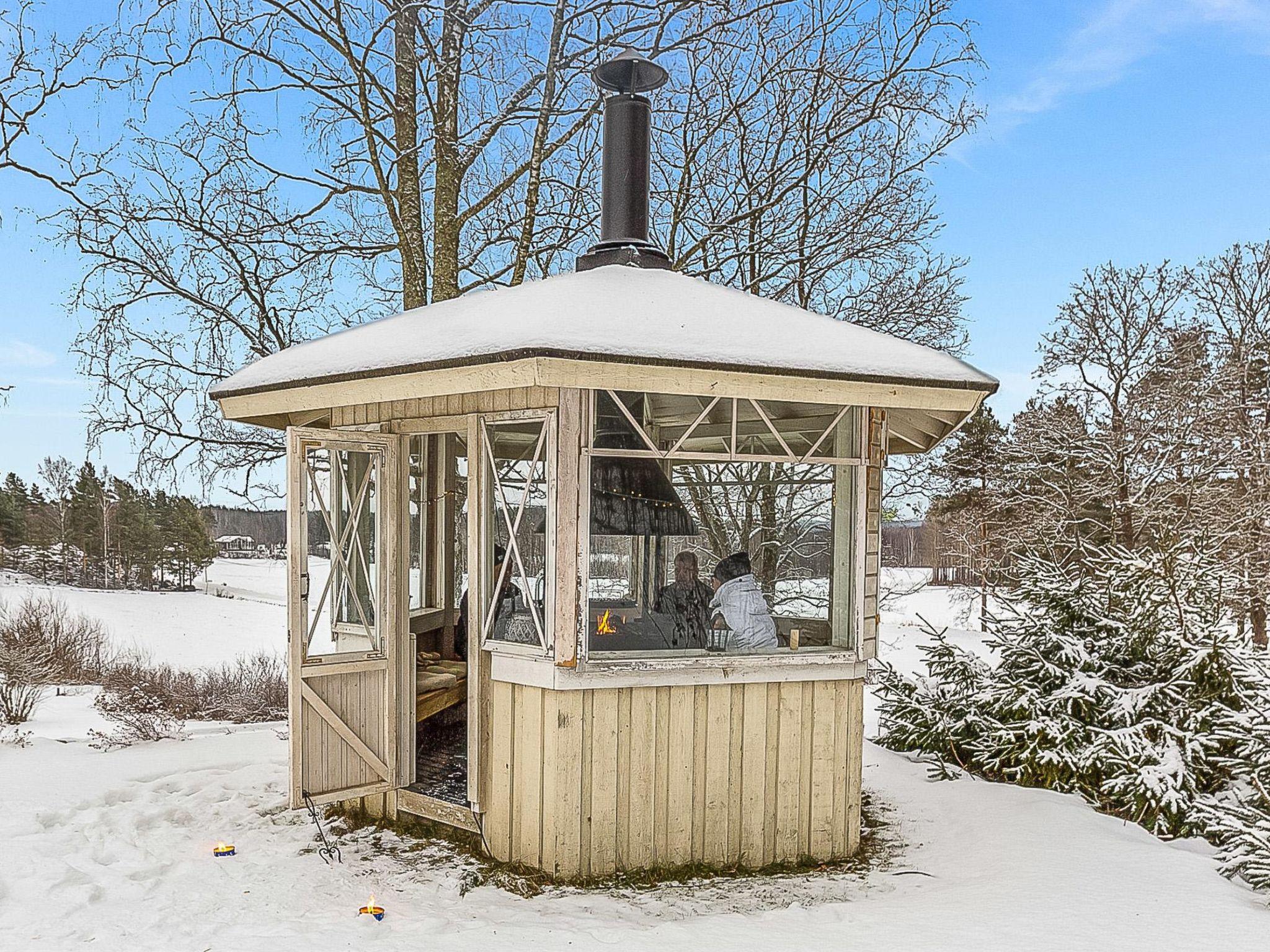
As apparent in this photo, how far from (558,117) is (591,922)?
376 inches

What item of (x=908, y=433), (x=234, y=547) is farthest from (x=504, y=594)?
(x=234, y=547)

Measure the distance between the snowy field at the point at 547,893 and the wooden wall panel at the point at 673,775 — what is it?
0.80 feet

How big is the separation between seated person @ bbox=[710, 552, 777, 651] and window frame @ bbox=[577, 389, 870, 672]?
8cm

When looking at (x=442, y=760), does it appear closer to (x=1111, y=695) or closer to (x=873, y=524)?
(x=873, y=524)

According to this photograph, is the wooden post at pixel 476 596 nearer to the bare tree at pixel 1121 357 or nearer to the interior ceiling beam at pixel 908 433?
the interior ceiling beam at pixel 908 433

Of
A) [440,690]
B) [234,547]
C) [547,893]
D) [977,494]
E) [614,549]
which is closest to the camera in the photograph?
[547,893]

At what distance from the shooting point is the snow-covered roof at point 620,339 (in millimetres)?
4570

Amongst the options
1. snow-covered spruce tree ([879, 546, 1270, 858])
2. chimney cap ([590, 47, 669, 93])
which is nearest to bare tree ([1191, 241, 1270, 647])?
snow-covered spruce tree ([879, 546, 1270, 858])

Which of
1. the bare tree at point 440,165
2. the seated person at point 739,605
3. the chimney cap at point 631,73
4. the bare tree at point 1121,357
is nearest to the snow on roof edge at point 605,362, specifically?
the seated person at point 739,605

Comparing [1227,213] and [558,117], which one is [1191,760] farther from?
[1227,213]

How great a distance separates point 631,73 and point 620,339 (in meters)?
2.49

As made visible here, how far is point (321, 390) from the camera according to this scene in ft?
17.4

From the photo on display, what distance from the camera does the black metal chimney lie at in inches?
241

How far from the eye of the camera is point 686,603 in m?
5.11
